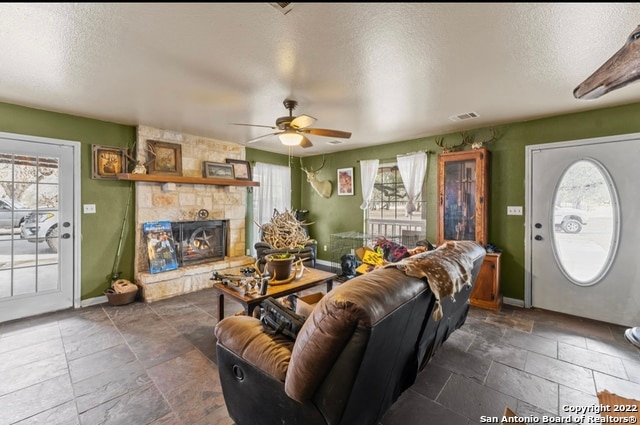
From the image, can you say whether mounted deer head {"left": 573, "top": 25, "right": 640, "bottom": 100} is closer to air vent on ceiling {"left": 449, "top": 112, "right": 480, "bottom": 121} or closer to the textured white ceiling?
the textured white ceiling

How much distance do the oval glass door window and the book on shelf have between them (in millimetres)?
5315

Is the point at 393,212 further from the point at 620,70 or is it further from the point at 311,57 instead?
the point at 620,70

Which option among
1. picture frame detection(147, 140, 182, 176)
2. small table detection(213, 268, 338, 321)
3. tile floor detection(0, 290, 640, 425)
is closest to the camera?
tile floor detection(0, 290, 640, 425)

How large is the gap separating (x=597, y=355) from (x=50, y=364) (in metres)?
4.82

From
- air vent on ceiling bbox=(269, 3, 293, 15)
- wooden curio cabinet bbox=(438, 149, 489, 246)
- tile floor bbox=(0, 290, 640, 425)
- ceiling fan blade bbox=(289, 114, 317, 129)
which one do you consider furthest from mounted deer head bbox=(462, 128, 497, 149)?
air vent on ceiling bbox=(269, 3, 293, 15)

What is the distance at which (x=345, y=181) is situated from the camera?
19.2 feet

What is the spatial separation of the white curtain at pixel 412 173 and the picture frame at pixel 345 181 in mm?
1109

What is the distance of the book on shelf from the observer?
408 cm

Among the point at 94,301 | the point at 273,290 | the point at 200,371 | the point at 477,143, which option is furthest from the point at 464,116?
the point at 94,301

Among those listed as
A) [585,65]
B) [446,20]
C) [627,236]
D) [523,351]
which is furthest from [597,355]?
[446,20]

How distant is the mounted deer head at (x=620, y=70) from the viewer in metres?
1.36

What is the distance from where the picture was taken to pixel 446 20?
173 centimetres

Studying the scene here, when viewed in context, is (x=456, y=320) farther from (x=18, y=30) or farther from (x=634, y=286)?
(x=18, y=30)

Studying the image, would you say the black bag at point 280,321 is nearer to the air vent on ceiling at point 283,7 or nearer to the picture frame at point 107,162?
the air vent on ceiling at point 283,7
